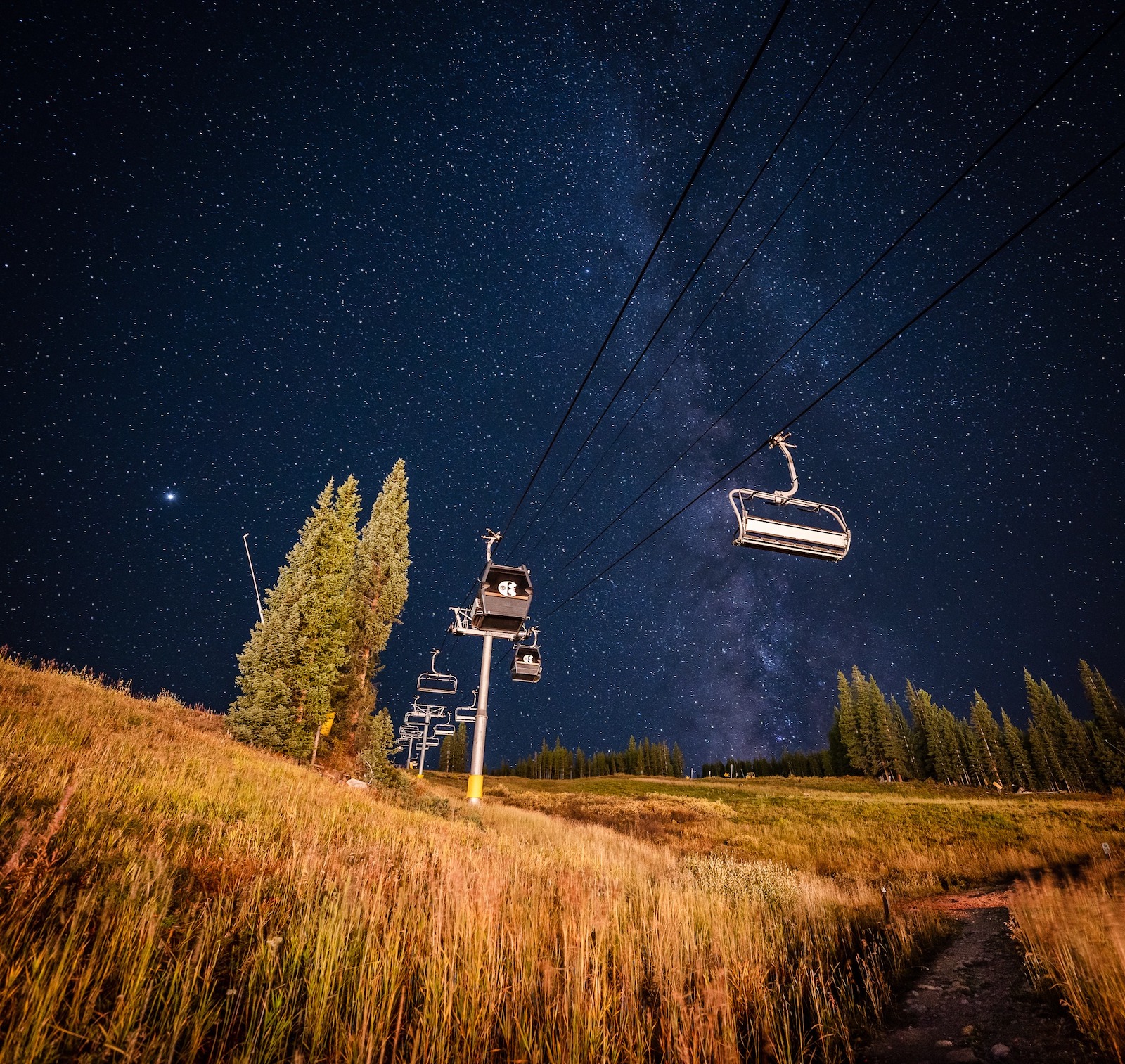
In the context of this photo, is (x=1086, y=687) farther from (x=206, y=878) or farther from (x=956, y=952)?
(x=206, y=878)

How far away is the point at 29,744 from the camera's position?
6230mm

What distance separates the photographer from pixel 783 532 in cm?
913

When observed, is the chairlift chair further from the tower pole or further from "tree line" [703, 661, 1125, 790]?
"tree line" [703, 661, 1125, 790]

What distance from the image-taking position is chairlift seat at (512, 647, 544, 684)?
21.2m

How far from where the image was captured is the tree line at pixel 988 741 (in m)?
63.6

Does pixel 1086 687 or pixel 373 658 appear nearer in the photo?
pixel 373 658

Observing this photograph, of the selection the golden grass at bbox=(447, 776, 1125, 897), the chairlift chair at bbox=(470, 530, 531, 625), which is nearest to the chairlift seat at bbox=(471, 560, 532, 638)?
the chairlift chair at bbox=(470, 530, 531, 625)

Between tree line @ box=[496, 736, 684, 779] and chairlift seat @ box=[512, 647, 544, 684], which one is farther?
tree line @ box=[496, 736, 684, 779]

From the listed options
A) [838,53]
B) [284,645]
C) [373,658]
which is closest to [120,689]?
[284,645]

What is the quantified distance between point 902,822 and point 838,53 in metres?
30.3

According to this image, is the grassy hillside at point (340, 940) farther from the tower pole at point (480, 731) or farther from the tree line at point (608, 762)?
the tree line at point (608, 762)

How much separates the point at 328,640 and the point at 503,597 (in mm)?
9252

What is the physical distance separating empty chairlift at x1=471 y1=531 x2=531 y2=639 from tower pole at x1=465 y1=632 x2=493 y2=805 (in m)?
2.74

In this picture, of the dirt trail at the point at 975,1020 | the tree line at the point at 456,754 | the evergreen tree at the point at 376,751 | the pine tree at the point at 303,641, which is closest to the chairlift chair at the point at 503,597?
the pine tree at the point at 303,641
